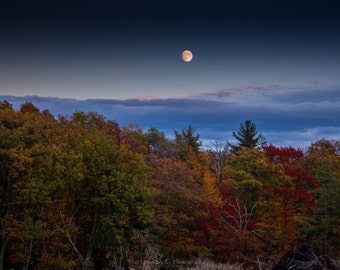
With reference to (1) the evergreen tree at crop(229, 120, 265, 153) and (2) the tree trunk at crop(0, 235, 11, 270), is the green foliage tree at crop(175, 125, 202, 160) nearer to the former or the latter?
(1) the evergreen tree at crop(229, 120, 265, 153)

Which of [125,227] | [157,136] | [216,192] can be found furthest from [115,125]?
[125,227]

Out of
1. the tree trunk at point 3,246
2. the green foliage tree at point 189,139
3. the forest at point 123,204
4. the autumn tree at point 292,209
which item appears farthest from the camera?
the green foliage tree at point 189,139

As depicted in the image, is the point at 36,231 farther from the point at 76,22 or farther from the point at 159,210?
the point at 76,22

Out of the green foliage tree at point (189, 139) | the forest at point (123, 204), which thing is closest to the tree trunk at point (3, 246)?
the forest at point (123, 204)

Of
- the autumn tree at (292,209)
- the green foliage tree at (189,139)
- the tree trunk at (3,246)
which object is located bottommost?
the tree trunk at (3,246)

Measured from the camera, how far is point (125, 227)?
2916cm

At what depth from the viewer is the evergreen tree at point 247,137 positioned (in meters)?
66.1

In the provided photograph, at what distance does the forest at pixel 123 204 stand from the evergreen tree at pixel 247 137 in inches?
1174

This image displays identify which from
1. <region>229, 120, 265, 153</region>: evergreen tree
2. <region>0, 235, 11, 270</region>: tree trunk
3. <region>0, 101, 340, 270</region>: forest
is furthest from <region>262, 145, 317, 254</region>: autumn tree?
<region>229, 120, 265, 153</region>: evergreen tree

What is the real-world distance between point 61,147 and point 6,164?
3.85 m

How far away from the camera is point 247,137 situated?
218 ft

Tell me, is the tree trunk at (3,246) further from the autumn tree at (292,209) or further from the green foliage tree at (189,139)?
the green foliage tree at (189,139)

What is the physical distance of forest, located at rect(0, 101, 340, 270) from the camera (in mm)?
25141

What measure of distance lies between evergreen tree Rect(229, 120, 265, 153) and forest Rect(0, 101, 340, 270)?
29.8m
